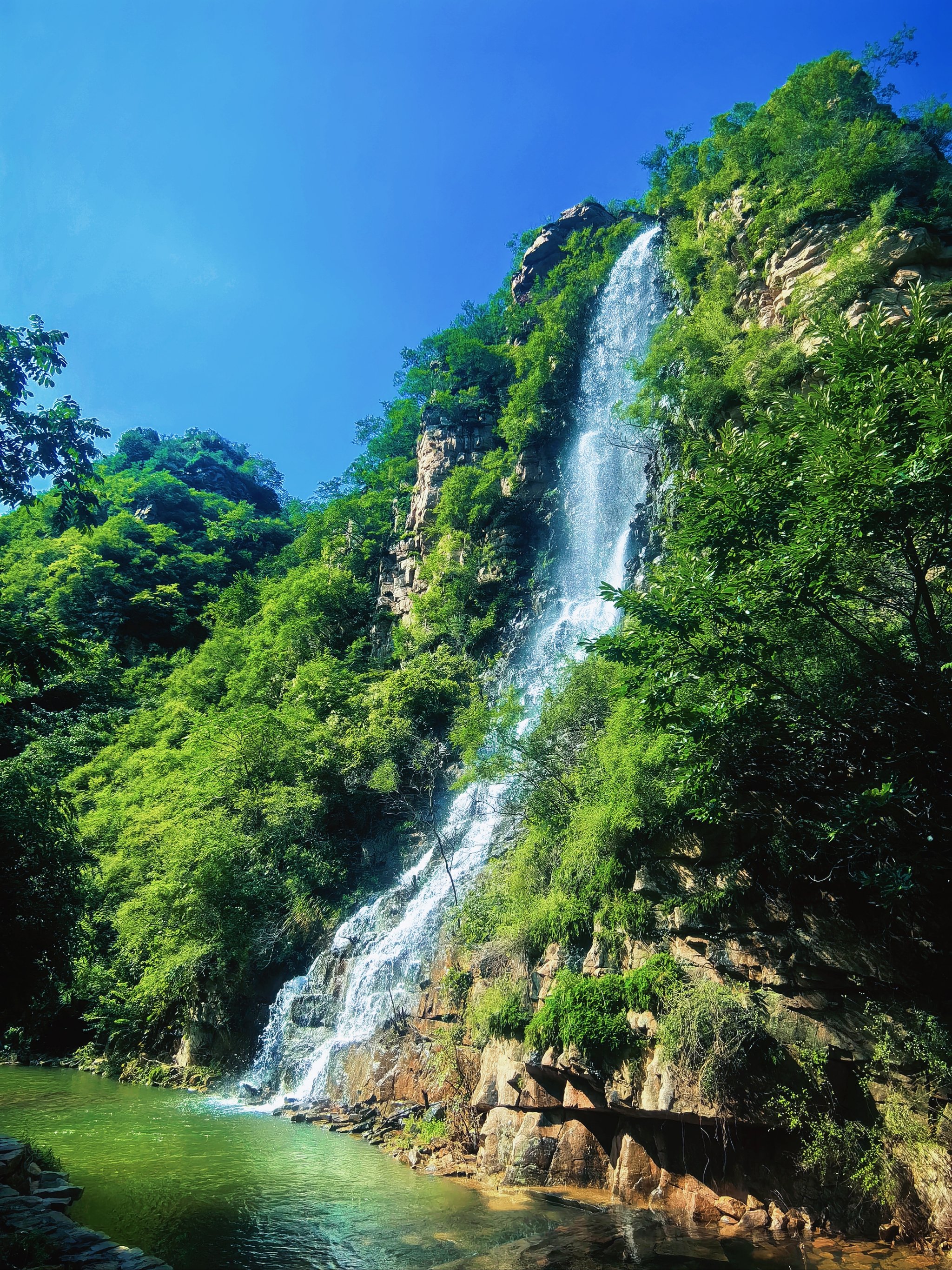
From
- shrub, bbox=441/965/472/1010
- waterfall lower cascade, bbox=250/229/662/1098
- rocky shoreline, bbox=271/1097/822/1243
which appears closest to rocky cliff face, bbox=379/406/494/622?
waterfall lower cascade, bbox=250/229/662/1098

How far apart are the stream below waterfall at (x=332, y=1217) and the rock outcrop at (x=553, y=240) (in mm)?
40971

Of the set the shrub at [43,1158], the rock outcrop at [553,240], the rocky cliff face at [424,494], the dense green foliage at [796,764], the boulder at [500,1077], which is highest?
the rock outcrop at [553,240]

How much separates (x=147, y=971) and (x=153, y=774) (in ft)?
36.9

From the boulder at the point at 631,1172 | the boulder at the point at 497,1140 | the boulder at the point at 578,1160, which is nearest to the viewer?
the boulder at the point at 631,1172

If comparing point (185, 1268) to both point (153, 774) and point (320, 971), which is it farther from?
point (153, 774)

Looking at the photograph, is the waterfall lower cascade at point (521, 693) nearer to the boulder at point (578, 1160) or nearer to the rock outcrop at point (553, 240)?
the boulder at point (578, 1160)

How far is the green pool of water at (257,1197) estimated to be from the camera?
744 cm

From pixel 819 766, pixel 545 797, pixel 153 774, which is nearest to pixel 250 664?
pixel 153 774

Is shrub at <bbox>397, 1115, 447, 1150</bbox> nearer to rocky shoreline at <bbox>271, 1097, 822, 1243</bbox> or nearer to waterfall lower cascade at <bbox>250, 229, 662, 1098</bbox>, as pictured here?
rocky shoreline at <bbox>271, 1097, 822, 1243</bbox>

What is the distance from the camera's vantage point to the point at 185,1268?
22.4 ft

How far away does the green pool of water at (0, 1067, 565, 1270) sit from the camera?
744cm

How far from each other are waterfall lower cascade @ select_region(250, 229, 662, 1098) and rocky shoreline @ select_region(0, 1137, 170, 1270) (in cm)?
761

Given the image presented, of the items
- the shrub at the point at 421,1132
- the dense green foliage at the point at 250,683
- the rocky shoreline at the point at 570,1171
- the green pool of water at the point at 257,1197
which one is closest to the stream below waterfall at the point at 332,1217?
the green pool of water at the point at 257,1197

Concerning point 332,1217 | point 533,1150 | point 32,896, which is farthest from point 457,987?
point 32,896
